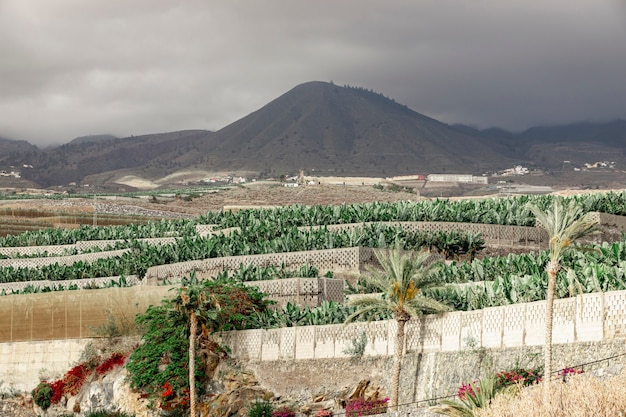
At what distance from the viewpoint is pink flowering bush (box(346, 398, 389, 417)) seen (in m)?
32.2

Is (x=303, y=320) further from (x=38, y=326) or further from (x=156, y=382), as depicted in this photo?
(x=38, y=326)

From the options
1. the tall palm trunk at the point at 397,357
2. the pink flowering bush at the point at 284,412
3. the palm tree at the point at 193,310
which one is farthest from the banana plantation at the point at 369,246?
the pink flowering bush at the point at 284,412

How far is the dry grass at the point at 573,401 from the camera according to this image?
2202 centimetres

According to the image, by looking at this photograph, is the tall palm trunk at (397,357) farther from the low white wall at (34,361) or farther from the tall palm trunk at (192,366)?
the low white wall at (34,361)

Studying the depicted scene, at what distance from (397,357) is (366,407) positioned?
232 centimetres

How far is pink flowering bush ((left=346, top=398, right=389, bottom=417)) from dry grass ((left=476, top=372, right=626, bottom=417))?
716cm

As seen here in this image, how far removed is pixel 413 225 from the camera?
4581 centimetres

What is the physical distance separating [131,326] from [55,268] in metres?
12.9

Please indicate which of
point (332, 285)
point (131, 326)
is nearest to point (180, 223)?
point (131, 326)

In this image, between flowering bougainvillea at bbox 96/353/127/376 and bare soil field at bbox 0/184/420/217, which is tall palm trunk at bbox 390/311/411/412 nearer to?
flowering bougainvillea at bbox 96/353/127/376

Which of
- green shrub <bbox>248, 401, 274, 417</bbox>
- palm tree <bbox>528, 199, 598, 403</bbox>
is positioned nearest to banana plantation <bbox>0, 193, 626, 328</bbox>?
palm tree <bbox>528, 199, 598, 403</bbox>

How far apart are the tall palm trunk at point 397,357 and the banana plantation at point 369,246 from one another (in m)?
1.64

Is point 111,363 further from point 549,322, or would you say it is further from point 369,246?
point 549,322

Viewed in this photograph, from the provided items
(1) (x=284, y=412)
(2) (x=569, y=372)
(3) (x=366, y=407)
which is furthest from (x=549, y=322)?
(1) (x=284, y=412)
